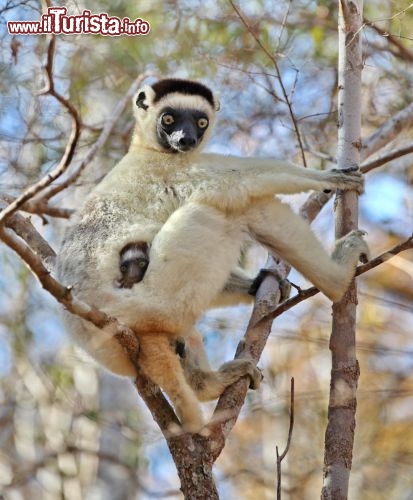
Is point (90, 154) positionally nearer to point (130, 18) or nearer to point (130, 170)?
point (130, 170)

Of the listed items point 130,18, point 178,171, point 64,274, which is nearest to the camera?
point 64,274

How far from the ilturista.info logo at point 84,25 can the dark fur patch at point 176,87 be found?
0.87m

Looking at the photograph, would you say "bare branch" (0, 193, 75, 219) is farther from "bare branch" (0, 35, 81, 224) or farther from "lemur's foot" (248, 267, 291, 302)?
"lemur's foot" (248, 267, 291, 302)

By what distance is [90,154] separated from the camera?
4.33 metres

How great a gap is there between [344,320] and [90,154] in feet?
5.30

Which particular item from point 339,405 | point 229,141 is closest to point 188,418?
point 339,405

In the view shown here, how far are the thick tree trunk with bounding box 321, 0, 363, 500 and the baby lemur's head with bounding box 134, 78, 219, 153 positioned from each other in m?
1.00

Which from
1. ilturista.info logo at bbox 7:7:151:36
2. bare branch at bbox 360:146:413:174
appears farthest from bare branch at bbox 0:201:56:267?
bare branch at bbox 360:146:413:174

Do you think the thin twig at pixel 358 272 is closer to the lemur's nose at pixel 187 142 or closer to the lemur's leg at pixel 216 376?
the lemur's leg at pixel 216 376

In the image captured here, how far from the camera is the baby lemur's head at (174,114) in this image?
531 cm

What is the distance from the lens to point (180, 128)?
17.7 ft

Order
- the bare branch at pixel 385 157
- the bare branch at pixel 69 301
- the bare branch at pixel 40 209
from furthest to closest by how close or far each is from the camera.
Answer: the bare branch at pixel 40 209 → the bare branch at pixel 385 157 → the bare branch at pixel 69 301

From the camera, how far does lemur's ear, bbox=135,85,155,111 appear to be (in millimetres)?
5746

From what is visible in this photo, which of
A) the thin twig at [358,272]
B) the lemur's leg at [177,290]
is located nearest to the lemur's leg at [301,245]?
the lemur's leg at [177,290]
